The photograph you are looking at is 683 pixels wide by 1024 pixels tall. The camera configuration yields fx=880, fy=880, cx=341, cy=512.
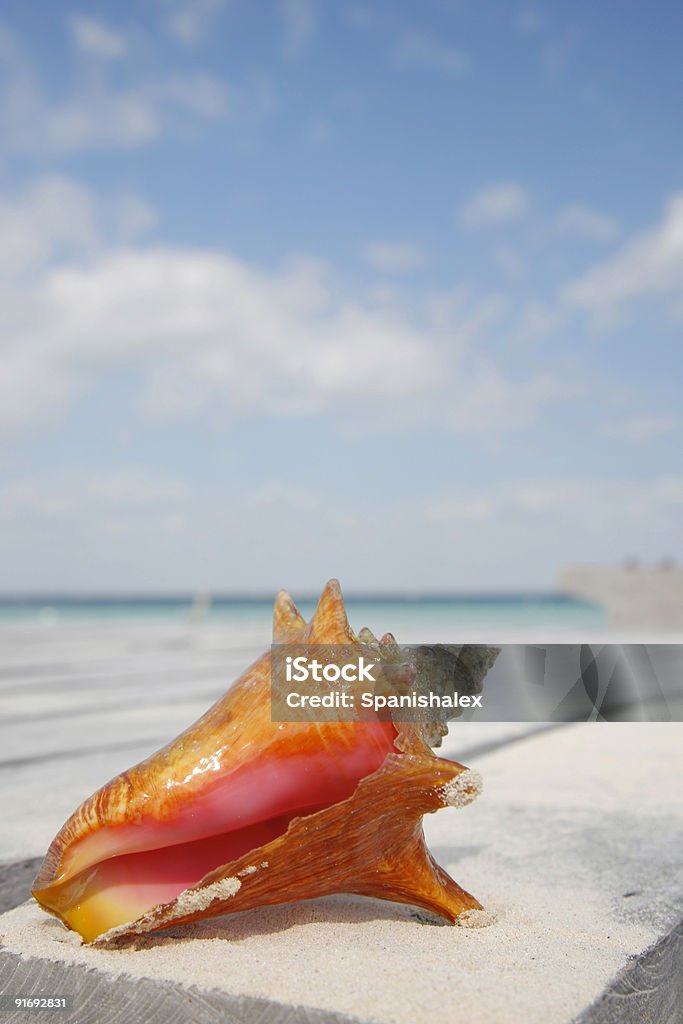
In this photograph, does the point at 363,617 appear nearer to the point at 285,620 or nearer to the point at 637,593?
the point at 637,593

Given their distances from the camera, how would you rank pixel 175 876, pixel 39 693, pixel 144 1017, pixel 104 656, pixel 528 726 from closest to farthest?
A: pixel 144 1017 < pixel 175 876 < pixel 528 726 < pixel 39 693 < pixel 104 656

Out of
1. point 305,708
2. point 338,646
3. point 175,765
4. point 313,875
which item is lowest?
point 313,875

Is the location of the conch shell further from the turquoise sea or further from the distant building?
the distant building

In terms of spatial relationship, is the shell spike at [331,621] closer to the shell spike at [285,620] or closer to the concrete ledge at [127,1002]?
the shell spike at [285,620]

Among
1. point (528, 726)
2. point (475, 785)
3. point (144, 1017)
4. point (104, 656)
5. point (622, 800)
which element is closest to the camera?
point (144, 1017)

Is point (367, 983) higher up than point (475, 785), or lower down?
lower down

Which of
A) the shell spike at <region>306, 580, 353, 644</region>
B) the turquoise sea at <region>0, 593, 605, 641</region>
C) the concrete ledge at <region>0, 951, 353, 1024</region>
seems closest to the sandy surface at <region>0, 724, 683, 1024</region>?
the concrete ledge at <region>0, 951, 353, 1024</region>

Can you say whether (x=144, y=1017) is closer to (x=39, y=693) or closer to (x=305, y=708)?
(x=305, y=708)

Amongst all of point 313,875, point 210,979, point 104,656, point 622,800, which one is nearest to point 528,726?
point 622,800
